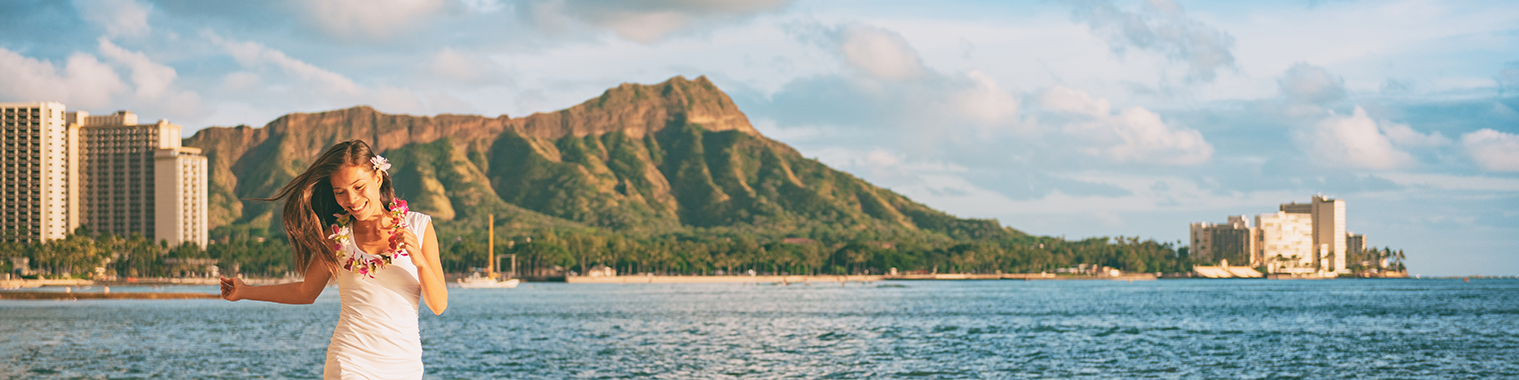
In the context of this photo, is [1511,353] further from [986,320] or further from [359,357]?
[359,357]

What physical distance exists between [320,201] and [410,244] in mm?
732

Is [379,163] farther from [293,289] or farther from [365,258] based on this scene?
[293,289]

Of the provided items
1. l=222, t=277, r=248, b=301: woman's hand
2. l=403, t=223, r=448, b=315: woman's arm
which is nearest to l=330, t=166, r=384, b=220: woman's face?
l=403, t=223, r=448, b=315: woman's arm

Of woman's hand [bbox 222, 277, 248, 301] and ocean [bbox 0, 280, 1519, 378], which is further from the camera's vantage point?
ocean [bbox 0, 280, 1519, 378]

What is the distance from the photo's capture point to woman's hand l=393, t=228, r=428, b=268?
488 cm

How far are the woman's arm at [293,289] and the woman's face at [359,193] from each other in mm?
301

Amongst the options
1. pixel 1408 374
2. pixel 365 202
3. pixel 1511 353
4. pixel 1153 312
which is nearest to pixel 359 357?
pixel 365 202

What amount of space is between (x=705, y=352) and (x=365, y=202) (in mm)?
47644

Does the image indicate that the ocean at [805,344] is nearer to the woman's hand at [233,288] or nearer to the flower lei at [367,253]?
the woman's hand at [233,288]

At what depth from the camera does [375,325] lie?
5195mm

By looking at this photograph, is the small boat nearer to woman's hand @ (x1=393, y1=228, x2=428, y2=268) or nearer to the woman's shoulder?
the woman's shoulder

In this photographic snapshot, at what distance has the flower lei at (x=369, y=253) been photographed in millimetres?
4953

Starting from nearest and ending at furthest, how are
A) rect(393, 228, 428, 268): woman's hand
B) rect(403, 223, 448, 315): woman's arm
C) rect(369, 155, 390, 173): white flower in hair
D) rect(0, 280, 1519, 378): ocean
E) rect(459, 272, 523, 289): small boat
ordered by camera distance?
rect(393, 228, 428, 268): woman's hand → rect(403, 223, 448, 315): woman's arm → rect(369, 155, 390, 173): white flower in hair → rect(0, 280, 1519, 378): ocean → rect(459, 272, 523, 289): small boat

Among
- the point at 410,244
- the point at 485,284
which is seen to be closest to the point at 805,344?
the point at 410,244
